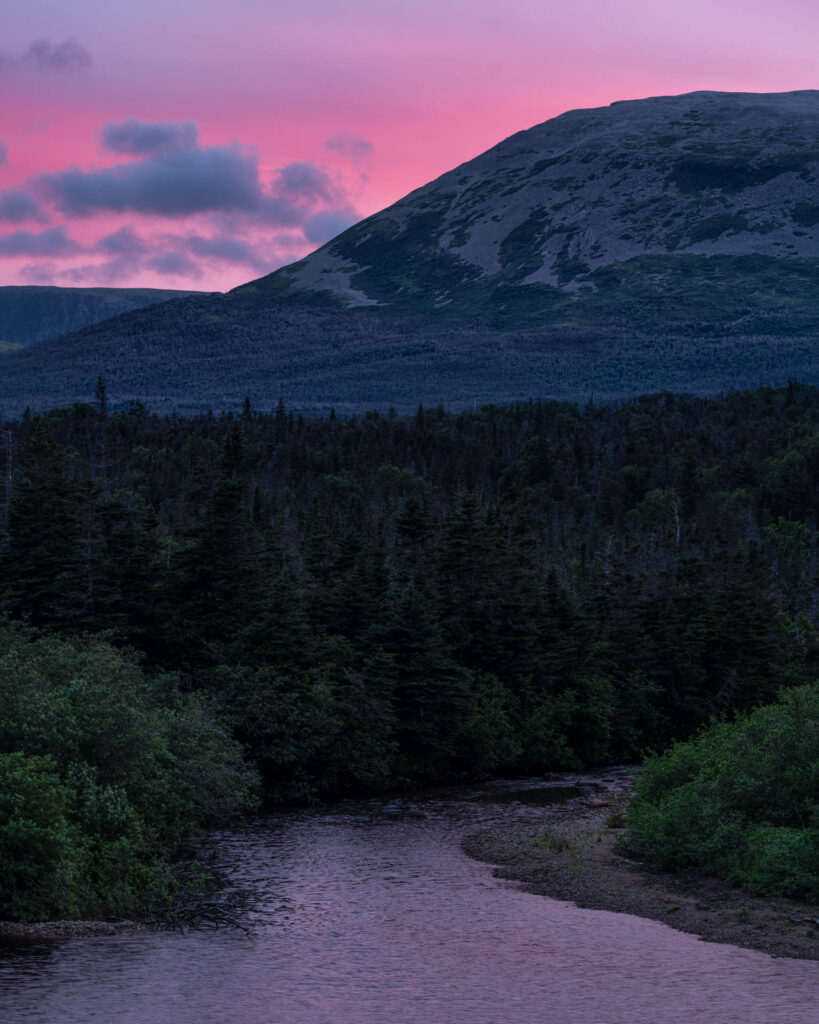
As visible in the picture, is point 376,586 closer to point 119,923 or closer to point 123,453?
point 119,923

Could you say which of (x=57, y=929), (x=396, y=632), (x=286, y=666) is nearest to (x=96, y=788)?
(x=57, y=929)

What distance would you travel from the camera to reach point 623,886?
130 ft

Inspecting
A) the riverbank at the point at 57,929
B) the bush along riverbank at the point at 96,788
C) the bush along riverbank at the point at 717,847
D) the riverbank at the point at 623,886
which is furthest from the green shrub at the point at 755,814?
the riverbank at the point at 57,929

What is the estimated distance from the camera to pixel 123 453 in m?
197

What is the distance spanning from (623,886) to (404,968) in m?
11.6

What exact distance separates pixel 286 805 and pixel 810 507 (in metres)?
132

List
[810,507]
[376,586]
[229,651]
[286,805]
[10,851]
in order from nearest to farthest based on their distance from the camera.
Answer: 1. [10,851]
2. [286,805]
3. [229,651]
4. [376,586]
5. [810,507]

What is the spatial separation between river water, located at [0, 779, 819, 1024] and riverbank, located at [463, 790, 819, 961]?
95cm

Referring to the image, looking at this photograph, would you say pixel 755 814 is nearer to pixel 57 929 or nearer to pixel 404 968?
pixel 404 968

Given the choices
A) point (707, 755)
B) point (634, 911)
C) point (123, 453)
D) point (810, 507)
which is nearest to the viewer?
point (634, 911)

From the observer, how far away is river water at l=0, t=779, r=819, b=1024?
27422 millimetres

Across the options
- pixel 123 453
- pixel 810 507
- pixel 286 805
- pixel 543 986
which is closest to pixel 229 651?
pixel 286 805

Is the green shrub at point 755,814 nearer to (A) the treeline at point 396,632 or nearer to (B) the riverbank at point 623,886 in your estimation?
(B) the riverbank at point 623,886

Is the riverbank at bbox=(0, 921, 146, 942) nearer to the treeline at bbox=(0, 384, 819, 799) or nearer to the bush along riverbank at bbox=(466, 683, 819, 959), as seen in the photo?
the bush along riverbank at bbox=(466, 683, 819, 959)
